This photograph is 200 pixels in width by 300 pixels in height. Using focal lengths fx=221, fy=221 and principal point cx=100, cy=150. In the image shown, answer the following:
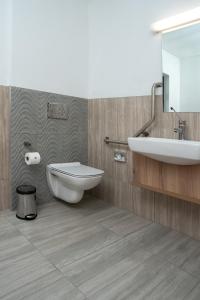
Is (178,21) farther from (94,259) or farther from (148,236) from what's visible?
(94,259)

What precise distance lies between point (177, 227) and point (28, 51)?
6.63ft

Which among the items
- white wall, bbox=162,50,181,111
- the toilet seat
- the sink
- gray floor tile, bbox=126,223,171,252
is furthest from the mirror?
gray floor tile, bbox=126,223,171,252

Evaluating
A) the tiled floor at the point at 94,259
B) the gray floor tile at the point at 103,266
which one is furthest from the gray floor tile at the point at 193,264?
the gray floor tile at the point at 103,266

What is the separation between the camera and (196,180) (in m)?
1.45

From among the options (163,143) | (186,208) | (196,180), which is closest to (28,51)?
(163,143)

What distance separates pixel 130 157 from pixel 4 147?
3.79 ft

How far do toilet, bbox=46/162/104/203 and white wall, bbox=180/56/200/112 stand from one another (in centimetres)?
90

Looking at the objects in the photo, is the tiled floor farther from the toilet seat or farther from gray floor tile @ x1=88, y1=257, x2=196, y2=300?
the toilet seat

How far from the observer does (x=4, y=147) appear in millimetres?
1987

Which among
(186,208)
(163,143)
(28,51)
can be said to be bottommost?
(186,208)

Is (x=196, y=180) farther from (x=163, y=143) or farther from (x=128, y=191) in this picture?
(x=128, y=191)

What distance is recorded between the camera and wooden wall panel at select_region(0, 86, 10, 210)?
1954 mm

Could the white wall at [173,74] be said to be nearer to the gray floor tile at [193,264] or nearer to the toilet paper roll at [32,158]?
the gray floor tile at [193,264]

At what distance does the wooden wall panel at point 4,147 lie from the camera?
1.95 m
